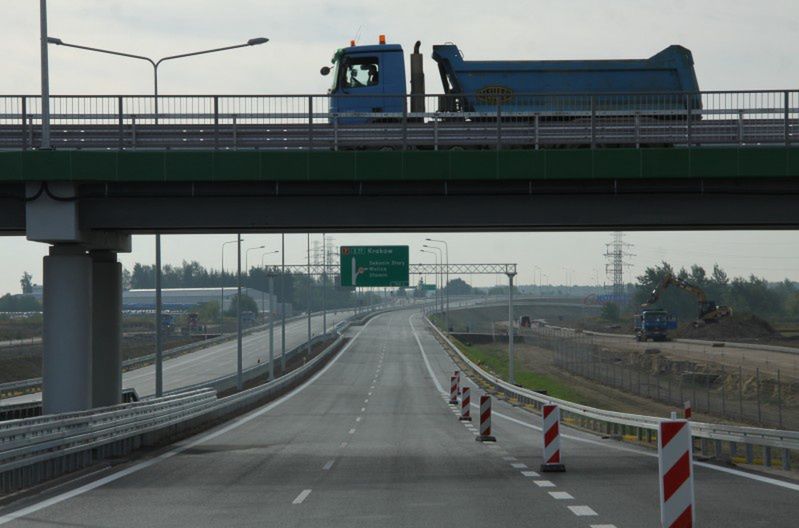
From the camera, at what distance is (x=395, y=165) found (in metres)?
25.1

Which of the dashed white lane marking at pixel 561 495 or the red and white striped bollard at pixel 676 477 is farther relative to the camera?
the dashed white lane marking at pixel 561 495

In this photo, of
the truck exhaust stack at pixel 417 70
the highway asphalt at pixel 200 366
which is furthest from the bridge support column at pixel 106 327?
the highway asphalt at pixel 200 366

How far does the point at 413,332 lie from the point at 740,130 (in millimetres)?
124362

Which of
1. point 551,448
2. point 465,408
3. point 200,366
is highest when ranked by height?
point 551,448

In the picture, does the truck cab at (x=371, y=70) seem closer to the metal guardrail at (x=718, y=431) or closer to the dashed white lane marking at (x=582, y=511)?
the metal guardrail at (x=718, y=431)

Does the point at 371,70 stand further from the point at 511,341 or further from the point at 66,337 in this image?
the point at 511,341

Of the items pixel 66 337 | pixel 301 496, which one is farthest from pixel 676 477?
pixel 66 337

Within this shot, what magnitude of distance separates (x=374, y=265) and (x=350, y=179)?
135 ft

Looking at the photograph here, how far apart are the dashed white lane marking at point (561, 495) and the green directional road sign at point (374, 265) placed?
160ft

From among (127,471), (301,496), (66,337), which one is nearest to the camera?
(301,496)

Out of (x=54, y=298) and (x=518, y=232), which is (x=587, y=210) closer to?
(x=518, y=232)

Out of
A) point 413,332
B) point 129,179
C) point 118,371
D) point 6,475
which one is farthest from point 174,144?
point 413,332

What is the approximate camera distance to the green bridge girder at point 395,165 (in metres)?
24.7

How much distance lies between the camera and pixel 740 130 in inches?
1016
